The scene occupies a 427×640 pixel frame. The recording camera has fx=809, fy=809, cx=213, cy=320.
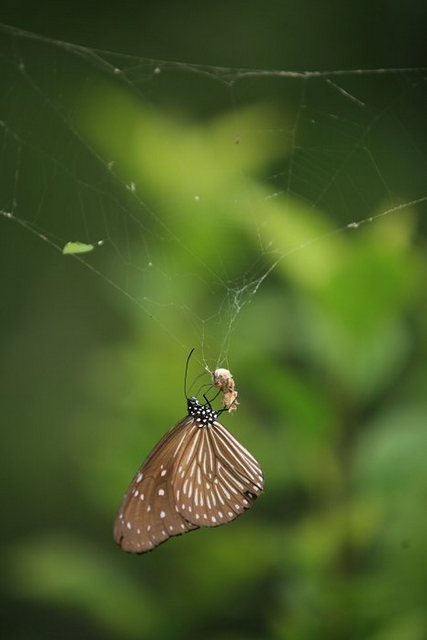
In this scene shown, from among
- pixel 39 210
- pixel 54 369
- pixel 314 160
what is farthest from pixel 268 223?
pixel 54 369

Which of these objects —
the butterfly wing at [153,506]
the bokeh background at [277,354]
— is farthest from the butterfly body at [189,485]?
the bokeh background at [277,354]

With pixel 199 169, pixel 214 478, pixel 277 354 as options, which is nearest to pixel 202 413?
pixel 214 478

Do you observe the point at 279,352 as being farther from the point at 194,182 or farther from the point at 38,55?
the point at 38,55

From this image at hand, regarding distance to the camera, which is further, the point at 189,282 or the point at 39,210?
the point at 39,210

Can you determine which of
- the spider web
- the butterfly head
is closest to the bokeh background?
the spider web

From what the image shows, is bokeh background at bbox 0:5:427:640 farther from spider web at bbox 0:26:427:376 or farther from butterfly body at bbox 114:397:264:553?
butterfly body at bbox 114:397:264:553

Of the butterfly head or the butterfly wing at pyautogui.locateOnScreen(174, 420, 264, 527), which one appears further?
the butterfly head

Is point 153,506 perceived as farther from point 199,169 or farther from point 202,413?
point 199,169
